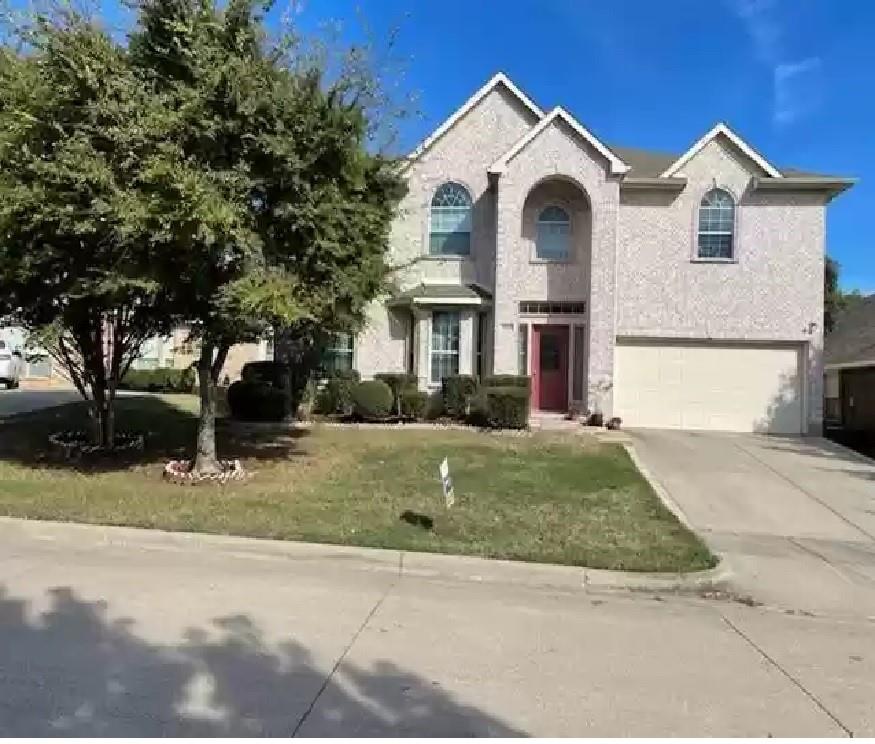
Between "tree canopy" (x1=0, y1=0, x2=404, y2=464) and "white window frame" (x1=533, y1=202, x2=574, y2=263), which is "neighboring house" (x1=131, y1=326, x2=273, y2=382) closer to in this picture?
"white window frame" (x1=533, y1=202, x2=574, y2=263)

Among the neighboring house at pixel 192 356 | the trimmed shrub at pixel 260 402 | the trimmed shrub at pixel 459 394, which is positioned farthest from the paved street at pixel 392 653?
the neighboring house at pixel 192 356

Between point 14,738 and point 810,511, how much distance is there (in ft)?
34.3

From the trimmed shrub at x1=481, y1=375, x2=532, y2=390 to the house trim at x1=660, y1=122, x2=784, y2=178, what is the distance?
6.43 metres

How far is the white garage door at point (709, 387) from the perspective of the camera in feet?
61.2

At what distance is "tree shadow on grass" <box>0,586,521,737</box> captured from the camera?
12.1 ft

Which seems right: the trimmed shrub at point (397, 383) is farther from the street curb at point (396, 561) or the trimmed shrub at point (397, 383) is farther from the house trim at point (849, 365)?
the house trim at point (849, 365)

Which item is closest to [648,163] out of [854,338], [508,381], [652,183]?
[652,183]

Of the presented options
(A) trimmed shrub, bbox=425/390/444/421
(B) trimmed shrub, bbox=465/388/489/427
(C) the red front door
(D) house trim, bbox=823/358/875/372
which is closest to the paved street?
(B) trimmed shrub, bbox=465/388/489/427

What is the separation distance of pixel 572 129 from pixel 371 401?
8.25 metres

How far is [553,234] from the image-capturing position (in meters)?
19.0

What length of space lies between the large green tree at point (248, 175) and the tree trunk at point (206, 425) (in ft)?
2.86

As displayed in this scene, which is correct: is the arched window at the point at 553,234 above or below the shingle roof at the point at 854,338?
above

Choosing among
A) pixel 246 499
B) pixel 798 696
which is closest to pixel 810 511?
pixel 798 696

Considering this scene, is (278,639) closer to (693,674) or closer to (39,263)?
(693,674)
